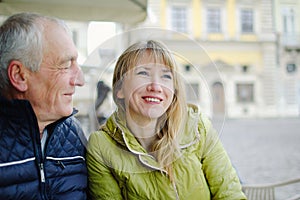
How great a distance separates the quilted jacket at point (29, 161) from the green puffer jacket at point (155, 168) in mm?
56

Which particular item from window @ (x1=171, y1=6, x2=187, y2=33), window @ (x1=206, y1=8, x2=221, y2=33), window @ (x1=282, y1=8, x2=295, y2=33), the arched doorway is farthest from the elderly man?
window @ (x1=282, y1=8, x2=295, y2=33)

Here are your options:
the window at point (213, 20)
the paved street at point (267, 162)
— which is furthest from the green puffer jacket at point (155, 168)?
the window at point (213, 20)

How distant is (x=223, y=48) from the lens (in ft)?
42.5

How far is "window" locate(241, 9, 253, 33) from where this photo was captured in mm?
13523

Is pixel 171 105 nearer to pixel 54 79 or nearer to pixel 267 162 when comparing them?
pixel 54 79

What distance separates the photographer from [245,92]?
511 inches

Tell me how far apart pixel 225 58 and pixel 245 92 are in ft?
4.31

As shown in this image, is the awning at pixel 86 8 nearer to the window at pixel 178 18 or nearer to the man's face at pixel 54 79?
the man's face at pixel 54 79

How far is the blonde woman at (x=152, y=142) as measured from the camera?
722mm

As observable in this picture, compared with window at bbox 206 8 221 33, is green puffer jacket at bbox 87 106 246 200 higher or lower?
lower

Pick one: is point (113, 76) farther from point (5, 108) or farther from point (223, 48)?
point (223, 48)

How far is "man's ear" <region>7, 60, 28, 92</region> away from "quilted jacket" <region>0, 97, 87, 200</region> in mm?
33

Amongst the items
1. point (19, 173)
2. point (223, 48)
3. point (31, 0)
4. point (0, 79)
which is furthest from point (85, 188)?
point (223, 48)

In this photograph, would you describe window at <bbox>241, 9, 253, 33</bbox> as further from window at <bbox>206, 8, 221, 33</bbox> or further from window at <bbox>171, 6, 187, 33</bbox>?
window at <bbox>171, 6, 187, 33</bbox>
